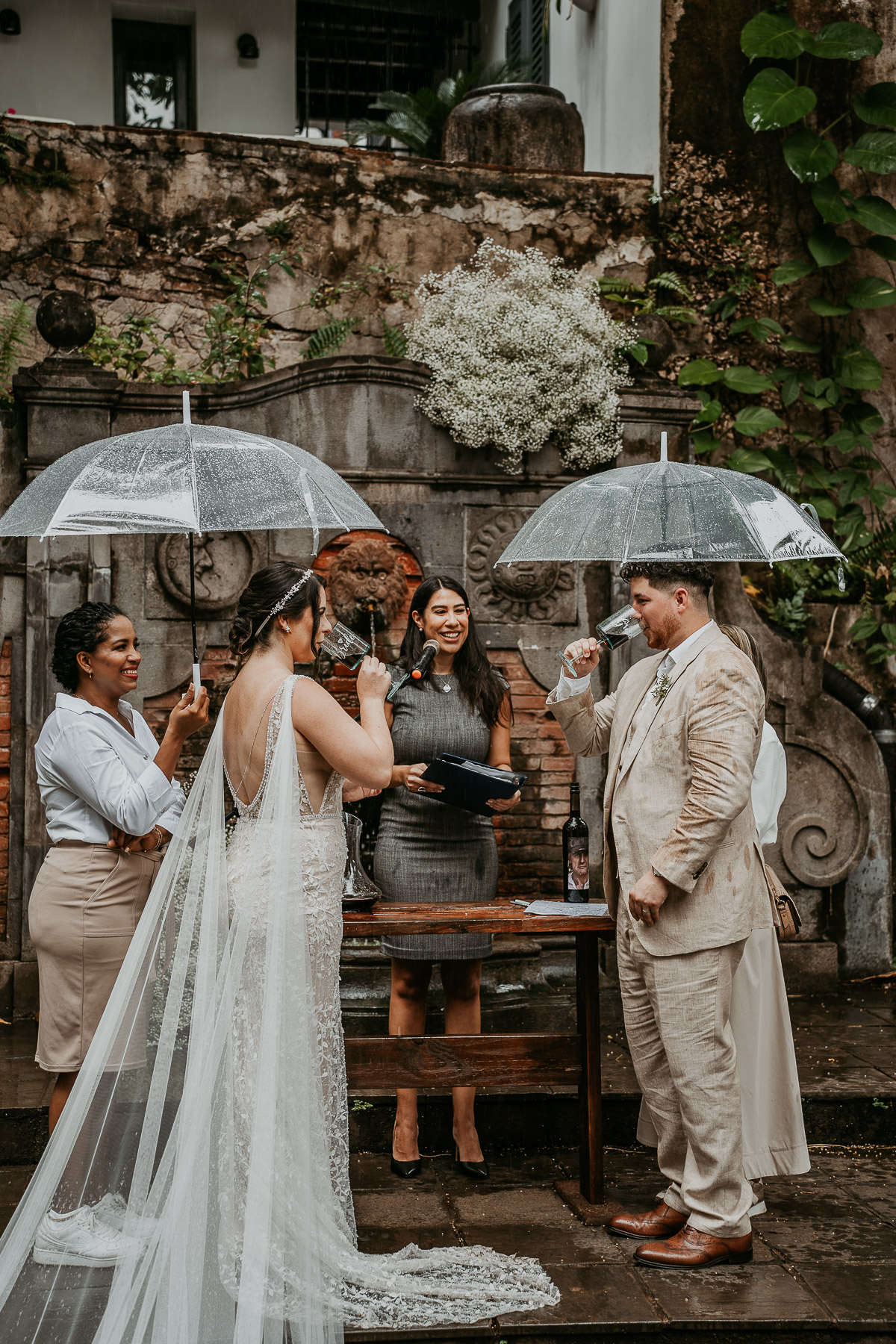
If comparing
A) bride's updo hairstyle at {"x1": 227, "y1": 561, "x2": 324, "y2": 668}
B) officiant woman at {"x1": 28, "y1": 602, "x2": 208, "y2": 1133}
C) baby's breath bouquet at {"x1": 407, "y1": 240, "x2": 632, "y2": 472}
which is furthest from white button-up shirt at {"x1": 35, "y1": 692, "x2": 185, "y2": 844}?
baby's breath bouquet at {"x1": 407, "y1": 240, "x2": 632, "y2": 472}

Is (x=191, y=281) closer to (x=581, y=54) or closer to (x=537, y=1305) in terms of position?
(x=581, y=54)

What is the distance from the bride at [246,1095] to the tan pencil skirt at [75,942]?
31cm

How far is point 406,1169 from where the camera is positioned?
4270 millimetres

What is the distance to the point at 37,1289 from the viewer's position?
9.73 ft

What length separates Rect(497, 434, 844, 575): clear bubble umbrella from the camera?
3.73 metres

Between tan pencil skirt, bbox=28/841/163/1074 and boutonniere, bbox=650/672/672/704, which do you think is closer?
tan pencil skirt, bbox=28/841/163/1074

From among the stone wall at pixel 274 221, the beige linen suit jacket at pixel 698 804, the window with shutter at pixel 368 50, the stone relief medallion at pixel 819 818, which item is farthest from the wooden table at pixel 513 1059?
the window with shutter at pixel 368 50

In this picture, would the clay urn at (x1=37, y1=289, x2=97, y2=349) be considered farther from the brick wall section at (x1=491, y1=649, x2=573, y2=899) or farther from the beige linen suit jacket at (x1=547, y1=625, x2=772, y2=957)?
the beige linen suit jacket at (x1=547, y1=625, x2=772, y2=957)

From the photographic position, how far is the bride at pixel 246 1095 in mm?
2953

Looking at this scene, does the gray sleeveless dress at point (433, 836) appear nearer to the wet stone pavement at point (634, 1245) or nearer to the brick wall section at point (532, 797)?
the wet stone pavement at point (634, 1245)

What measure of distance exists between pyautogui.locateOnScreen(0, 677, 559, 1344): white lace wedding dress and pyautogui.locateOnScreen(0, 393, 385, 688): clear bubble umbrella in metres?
0.59

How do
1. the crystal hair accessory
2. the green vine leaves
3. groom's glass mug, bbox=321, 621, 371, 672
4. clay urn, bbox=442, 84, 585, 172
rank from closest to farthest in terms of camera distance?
the crystal hair accessory, groom's glass mug, bbox=321, 621, 371, 672, the green vine leaves, clay urn, bbox=442, 84, 585, 172

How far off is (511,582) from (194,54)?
781 centimetres

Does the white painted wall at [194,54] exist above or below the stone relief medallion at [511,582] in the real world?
above
